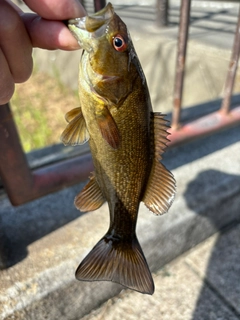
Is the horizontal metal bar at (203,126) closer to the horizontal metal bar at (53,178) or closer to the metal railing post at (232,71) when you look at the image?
the metal railing post at (232,71)

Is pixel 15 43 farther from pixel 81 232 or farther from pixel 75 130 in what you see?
pixel 81 232

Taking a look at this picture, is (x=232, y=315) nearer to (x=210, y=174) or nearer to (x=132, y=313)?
(x=132, y=313)

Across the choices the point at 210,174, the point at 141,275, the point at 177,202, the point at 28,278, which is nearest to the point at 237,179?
the point at 210,174

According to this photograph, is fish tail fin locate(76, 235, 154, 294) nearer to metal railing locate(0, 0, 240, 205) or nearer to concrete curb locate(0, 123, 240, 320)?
concrete curb locate(0, 123, 240, 320)

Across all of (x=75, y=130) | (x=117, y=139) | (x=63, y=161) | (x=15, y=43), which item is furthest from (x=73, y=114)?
(x=63, y=161)

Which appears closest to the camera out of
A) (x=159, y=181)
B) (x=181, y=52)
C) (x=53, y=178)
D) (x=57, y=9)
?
(x=57, y=9)

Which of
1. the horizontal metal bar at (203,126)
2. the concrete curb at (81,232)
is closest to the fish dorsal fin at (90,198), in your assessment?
the concrete curb at (81,232)

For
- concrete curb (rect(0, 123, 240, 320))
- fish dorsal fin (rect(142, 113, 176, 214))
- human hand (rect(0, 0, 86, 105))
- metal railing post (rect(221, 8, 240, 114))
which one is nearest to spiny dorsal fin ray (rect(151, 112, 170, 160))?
fish dorsal fin (rect(142, 113, 176, 214))
